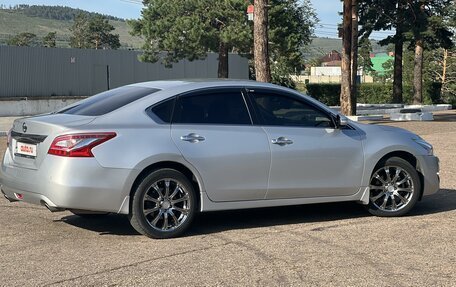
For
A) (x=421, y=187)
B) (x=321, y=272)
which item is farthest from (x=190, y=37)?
(x=321, y=272)

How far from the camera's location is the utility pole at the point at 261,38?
712 inches

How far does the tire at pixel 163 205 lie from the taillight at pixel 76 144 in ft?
1.96

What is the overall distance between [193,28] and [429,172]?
26583 mm

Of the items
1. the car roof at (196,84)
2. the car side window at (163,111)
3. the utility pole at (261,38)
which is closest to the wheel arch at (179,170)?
the car side window at (163,111)

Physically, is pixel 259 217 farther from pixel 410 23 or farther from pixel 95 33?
pixel 95 33

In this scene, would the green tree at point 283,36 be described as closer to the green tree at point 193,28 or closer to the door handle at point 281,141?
the green tree at point 193,28

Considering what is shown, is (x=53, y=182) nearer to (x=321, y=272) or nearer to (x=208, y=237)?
(x=208, y=237)

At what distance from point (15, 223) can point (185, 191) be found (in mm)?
2113

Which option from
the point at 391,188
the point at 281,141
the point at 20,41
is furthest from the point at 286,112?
the point at 20,41

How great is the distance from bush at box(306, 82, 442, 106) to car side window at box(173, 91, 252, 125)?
122 ft

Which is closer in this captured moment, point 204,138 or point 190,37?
point 204,138

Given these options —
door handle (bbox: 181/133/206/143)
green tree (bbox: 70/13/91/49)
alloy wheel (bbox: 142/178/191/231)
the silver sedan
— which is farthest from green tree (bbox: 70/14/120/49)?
alloy wheel (bbox: 142/178/191/231)

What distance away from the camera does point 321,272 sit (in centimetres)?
560

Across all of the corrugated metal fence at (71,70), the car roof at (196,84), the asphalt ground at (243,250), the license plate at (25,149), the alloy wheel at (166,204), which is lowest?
the asphalt ground at (243,250)
